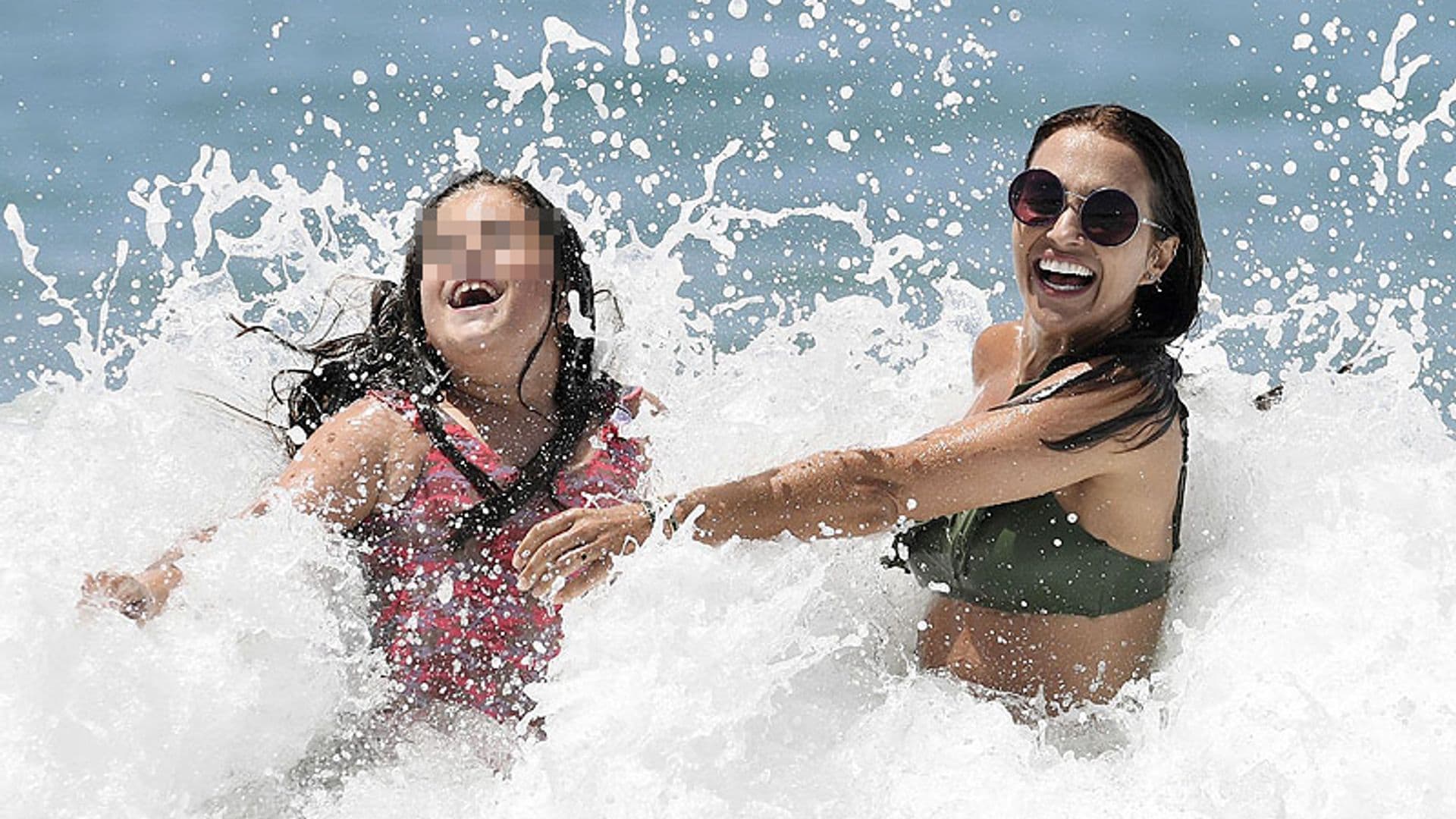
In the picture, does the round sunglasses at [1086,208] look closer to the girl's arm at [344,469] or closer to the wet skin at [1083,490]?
the wet skin at [1083,490]

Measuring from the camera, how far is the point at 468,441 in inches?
136

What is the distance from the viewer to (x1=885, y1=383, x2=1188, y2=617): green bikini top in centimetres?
310

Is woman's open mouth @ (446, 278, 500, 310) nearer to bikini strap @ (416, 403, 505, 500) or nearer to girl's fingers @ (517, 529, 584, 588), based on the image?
bikini strap @ (416, 403, 505, 500)

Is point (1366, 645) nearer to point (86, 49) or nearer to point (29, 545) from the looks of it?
point (29, 545)

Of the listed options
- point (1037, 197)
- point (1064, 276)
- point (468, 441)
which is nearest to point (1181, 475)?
point (1064, 276)

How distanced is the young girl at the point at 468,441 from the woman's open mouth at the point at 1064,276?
0.86 metres

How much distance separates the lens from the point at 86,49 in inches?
352

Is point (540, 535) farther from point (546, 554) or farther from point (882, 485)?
point (882, 485)

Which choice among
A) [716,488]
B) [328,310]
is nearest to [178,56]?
[328,310]

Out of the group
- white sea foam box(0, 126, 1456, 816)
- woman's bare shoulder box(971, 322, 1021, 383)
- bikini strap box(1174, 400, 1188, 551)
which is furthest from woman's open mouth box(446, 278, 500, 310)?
bikini strap box(1174, 400, 1188, 551)

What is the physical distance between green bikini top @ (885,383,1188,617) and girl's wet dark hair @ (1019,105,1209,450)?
0.37 ft

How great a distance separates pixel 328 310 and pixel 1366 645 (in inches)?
107

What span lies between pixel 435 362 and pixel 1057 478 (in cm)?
122

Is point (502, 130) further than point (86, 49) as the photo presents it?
No
